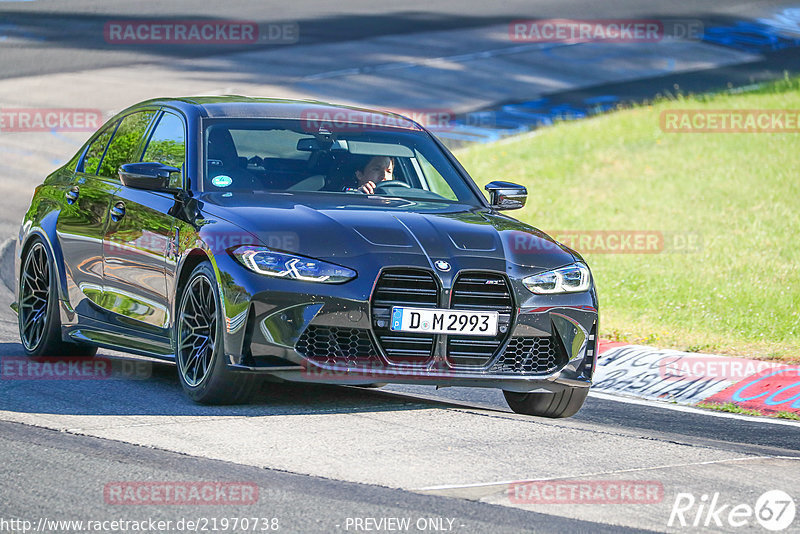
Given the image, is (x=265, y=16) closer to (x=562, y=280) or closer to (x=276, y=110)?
(x=276, y=110)

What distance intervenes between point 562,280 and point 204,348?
1.98 metres

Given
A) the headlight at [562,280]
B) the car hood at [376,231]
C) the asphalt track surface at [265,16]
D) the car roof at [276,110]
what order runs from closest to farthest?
the car hood at [376,231]
the headlight at [562,280]
the car roof at [276,110]
the asphalt track surface at [265,16]

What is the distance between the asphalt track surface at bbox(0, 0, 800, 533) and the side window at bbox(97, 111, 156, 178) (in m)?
1.36

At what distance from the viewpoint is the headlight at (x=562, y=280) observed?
24.0 ft

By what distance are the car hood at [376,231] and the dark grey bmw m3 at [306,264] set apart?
0.01 metres

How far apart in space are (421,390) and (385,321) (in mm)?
2166

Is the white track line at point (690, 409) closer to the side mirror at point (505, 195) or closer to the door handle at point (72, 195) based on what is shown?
the side mirror at point (505, 195)

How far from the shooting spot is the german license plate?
7.03 m

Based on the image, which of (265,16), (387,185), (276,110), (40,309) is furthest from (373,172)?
(265,16)

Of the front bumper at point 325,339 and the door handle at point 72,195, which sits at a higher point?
the door handle at point 72,195

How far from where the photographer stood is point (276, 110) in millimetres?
8617

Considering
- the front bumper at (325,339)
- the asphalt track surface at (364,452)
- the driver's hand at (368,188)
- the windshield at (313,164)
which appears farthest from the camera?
the driver's hand at (368,188)

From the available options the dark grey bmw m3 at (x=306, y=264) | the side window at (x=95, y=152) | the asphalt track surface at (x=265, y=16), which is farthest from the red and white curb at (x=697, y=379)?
the asphalt track surface at (x=265, y=16)

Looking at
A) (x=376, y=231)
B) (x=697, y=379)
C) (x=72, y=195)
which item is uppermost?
(x=376, y=231)
